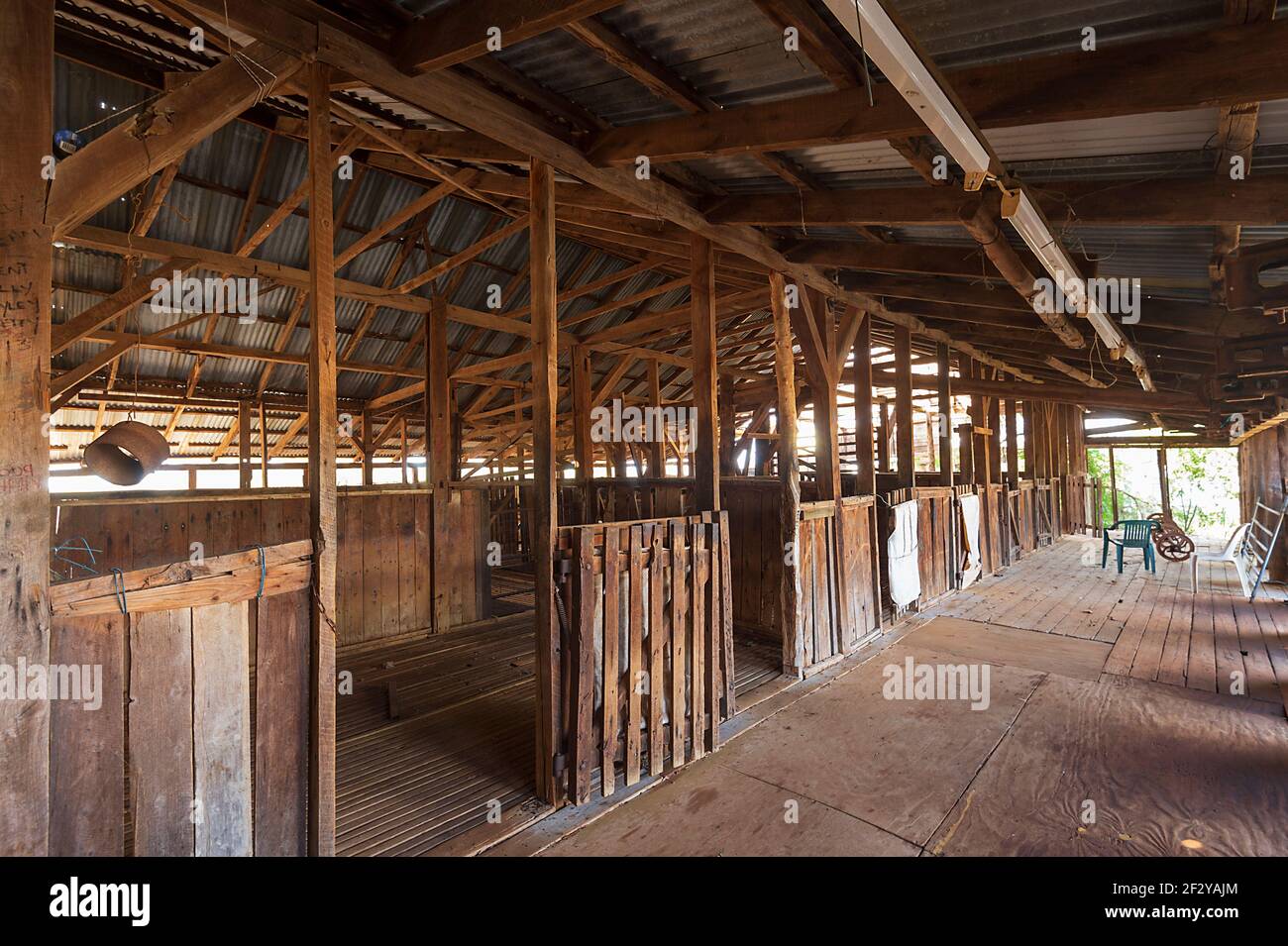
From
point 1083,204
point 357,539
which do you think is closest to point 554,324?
point 1083,204

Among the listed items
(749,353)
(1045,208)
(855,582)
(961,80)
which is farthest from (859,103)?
(749,353)

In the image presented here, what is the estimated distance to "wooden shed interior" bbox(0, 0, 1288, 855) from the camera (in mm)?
1852

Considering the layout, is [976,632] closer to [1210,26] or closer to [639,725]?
[639,725]

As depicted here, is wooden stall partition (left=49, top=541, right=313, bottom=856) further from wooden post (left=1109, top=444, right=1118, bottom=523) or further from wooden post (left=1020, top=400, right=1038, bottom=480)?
wooden post (left=1109, top=444, right=1118, bottom=523)

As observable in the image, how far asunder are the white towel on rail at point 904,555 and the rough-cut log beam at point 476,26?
5521 mm

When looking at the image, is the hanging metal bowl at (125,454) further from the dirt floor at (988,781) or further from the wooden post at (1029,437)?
the wooden post at (1029,437)

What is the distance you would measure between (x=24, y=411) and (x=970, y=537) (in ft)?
30.0

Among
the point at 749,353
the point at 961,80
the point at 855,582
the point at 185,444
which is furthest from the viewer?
the point at 749,353

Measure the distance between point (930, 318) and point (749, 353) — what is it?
262 inches

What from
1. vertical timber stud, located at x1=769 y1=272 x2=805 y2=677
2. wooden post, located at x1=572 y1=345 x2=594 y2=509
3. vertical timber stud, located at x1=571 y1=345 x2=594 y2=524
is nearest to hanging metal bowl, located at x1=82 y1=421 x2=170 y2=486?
vertical timber stud, located at x1=571 y1=345 x2=594 y2=524

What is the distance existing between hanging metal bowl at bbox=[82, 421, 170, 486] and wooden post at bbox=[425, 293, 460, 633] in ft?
9.12

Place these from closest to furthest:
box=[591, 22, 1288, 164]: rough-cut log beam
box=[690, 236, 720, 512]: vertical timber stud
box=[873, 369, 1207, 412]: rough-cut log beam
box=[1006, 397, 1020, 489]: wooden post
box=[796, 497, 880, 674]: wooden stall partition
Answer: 1. box=[591, 22, 1288, 164]: rough-cut log beam
2. box=[690, 236, 720, 512]: vertical timber stud
3. box=[796, 497, 880, 674]: wooden stall partition
4. box=[873, 369, 1207, 412]: rough-cut log beam
5. box=[1006, 397, 1020, 489]: wooden post

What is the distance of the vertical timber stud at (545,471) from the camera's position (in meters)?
3.10

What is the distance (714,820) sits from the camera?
2.93 metres
